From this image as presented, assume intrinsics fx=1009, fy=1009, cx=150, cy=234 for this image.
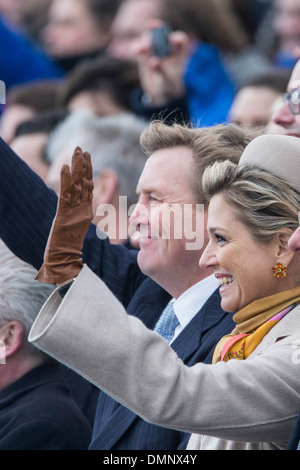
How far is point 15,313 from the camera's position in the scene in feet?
12.4

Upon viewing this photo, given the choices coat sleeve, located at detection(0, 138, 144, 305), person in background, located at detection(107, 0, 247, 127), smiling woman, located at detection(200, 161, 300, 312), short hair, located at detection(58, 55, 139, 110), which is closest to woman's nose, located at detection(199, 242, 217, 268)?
smiling woman, located at detection(200, 161, 300, 312)

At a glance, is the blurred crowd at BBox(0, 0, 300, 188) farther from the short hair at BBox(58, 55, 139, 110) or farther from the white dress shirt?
the white dress shirt

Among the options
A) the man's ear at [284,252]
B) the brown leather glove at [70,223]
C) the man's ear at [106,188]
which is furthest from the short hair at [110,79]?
the brown leather glove at [70,223]

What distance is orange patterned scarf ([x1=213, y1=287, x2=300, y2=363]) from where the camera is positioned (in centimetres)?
273

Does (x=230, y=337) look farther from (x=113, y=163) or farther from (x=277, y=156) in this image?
(x=113, y=163)

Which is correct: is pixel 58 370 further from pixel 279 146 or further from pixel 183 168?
pixel 279 146

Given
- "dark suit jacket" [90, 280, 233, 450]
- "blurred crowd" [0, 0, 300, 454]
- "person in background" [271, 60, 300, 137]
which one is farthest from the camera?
"blurred crowd" [0, 0, 300, 454]

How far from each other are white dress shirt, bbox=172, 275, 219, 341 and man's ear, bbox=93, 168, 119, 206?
1461 mm

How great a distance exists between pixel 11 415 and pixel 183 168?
3.48ft

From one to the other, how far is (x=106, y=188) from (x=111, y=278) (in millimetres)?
1087

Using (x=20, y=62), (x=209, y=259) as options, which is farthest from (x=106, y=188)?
(x=20, y=62)

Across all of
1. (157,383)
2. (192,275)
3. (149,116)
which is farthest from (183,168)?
(149,116)

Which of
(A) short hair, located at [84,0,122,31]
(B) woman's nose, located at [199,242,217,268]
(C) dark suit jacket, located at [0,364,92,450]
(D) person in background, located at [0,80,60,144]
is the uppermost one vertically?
(B) woman's nose, located at [199,242,217,268]

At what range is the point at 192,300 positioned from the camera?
11.1 ft
